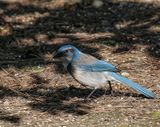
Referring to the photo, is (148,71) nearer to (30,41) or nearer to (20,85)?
(20,85)

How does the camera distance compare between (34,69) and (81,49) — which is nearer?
(34,69)

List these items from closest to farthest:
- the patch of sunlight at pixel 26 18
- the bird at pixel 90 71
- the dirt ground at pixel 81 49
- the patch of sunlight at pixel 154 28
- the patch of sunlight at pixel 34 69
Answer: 1. the dirt ground at pixel 81 49
2. the bird at pixel 90 71
3. the patch of sunlight at pixel 34 69
4. the patch of sunlight at pixel 154 28
5. the patch of sunlight at pixel 26 18

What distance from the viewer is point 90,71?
6980 millimetres

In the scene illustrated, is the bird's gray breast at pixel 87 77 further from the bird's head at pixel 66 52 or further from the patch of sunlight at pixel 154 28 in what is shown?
the patch of sunlight at pixel 154 28

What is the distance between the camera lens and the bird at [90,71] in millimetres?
6938

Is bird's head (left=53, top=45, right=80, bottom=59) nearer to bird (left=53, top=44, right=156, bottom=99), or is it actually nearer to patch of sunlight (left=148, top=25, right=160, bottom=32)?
bird (left=53, top=44, right=156, bottom=99)

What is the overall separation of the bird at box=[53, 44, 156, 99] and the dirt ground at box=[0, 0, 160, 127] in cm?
19

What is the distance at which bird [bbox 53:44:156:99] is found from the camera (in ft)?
22.8

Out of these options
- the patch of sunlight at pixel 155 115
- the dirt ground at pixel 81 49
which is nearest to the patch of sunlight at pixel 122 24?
the dirt ground at pixel 81 49

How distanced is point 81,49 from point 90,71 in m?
2.72

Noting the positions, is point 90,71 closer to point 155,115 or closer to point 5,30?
point 155,115

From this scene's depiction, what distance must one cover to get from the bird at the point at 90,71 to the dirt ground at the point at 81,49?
0.19 metres

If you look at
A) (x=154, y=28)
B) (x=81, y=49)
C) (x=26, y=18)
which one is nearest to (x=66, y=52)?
(x=81, y=49)

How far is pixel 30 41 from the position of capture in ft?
33.9
